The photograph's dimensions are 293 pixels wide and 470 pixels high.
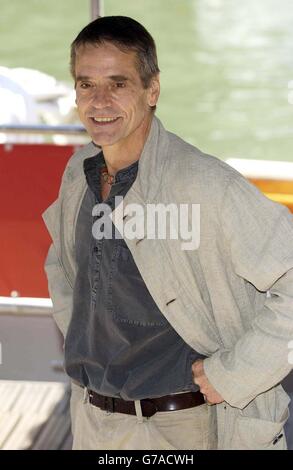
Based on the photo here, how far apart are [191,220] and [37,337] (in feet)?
8.07

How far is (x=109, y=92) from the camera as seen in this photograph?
2.68 metres

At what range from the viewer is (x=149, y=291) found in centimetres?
269

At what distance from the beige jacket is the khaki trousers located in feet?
0.21

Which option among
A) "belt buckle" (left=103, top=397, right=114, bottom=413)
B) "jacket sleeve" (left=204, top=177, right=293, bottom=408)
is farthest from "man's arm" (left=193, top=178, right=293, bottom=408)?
Answer: "belt buckle" (left=103, top=397, right=114, bottom=413)

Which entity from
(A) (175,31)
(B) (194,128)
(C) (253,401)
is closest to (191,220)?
(C) (253,401)

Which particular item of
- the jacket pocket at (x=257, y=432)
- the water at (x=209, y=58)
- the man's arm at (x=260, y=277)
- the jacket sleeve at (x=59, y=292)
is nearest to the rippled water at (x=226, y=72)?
the water at (x=209, y=58)

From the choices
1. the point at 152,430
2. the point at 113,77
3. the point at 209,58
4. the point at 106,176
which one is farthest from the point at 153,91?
the point at 209,58

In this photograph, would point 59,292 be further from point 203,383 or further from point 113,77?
point 113,77

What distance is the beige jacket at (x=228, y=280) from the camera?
8.50 feet

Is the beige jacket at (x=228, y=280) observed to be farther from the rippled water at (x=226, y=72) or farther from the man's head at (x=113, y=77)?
the rippled water at (x=226, y=72)

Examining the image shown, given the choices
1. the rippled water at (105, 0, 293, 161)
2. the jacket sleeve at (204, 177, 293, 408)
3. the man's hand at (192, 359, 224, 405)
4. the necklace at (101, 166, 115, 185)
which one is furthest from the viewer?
the rippled water at (105, 0, 293, 161)

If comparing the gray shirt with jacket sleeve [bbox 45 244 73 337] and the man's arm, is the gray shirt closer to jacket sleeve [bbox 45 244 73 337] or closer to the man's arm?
the man's arm

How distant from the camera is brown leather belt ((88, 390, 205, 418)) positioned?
8.92ft

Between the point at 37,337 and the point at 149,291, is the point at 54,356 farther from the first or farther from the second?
the point at 149,291
